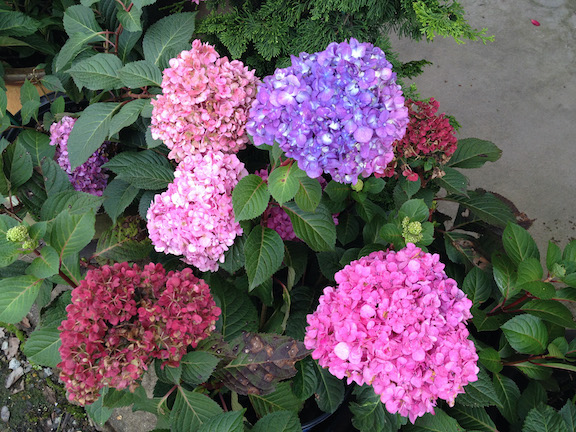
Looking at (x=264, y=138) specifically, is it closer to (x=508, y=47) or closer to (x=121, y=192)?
(x=121, y=192)

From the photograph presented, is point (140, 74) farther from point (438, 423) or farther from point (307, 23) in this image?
point (438, 423)

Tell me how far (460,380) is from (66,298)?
95 cm

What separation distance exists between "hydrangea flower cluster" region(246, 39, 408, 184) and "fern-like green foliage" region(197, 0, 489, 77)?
533 mm

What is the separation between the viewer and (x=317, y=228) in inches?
44.9

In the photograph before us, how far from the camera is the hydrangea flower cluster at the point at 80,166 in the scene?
1479 millimetres

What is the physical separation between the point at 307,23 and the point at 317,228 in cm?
74

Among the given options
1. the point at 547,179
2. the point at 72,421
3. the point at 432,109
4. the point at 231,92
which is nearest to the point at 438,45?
the point at 547,179

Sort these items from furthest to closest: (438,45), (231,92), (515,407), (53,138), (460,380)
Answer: (438,45), (53,138), (515,407), (231,92), (460,380)

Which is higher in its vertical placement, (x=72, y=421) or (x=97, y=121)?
(x=97, y=121)

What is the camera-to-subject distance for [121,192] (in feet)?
4.68

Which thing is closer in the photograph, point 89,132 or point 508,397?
point 508,397

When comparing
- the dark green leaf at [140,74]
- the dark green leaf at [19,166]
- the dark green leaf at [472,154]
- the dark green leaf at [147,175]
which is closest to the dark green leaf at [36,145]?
the dark green leaf at [19,166]

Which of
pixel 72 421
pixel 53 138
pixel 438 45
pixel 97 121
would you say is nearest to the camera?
pixel 97 121

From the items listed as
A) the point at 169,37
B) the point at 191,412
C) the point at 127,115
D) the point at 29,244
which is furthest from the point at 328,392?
the point at 169,37
